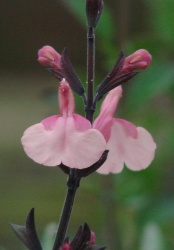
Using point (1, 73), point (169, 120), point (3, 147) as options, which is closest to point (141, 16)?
point (3, 147)

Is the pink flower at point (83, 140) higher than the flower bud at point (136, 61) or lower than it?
lower

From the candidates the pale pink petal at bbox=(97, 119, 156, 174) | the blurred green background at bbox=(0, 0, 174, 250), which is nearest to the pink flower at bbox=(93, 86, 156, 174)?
the pale pink petal at bbox=(97, 119, 156, 174)

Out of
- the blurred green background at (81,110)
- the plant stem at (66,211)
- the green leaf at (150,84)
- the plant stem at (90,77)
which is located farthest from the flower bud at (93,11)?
the green leaf at (150,84)

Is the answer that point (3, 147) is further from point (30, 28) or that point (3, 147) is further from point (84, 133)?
point (84, 133)

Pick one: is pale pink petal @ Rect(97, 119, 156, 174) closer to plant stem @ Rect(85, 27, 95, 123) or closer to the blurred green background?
plant stem @ Rect(85, 27, 95, 123)

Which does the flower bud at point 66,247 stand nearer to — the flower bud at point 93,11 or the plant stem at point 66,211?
the plant stem at point 66,211

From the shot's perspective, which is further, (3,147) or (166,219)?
(3,147)

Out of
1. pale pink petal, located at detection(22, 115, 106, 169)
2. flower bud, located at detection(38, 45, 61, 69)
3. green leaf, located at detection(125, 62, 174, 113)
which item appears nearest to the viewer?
pale pink petal, located at detection(22, 115, 106, 169)

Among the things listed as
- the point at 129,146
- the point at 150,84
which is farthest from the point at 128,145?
the point at 150,84
